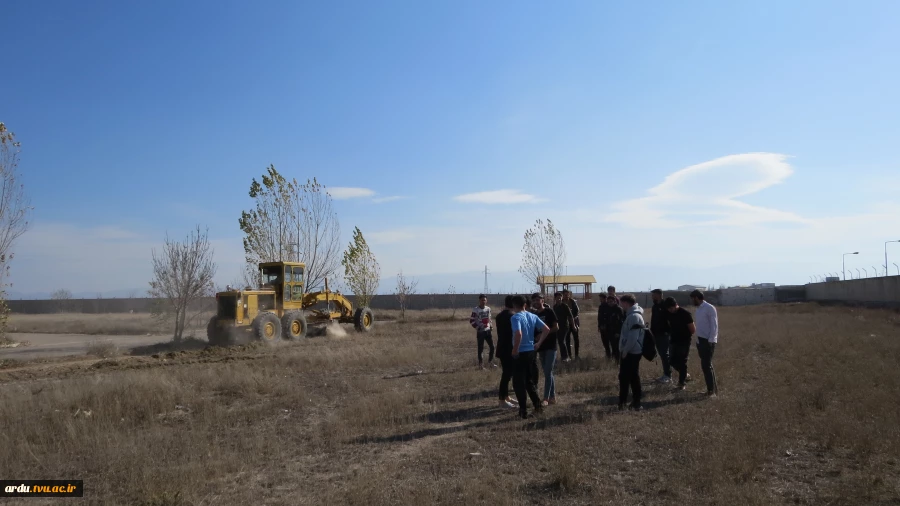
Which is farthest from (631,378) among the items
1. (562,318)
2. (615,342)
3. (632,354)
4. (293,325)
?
(293,325)

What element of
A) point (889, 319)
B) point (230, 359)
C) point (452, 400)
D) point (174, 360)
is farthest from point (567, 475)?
point (889, 319)

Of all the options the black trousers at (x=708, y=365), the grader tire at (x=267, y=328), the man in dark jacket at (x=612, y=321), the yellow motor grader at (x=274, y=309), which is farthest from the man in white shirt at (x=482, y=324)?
the yellow motor grader at (x=274, y=309)

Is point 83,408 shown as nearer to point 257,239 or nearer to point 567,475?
point 567,475

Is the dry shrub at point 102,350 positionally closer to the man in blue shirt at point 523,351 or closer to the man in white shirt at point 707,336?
the man in blue shirt at point 523,351

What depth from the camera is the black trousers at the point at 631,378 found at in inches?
335

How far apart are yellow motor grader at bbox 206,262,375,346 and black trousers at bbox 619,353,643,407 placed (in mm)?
14262

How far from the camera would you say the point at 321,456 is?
22.1 feet

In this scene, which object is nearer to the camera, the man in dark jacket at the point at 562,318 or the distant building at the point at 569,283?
the man in dark jacket at the point at 562,318

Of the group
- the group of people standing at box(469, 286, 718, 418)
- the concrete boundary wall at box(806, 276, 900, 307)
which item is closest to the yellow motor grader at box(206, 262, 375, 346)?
the group of people standing at box(469, 286, 718, 418)

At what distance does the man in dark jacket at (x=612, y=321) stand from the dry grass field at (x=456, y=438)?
501mm

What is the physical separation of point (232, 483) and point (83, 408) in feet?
15.9

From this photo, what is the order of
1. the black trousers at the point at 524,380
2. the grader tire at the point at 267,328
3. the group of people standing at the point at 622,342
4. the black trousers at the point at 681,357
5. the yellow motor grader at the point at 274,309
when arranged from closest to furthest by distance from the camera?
the black trousers at the point at 524,380 < the group of people standing at the point at 622,342 < the black trousers at the point at 681,357 < the grader tire at the point at 267,328 < the yellow motor grader at the point at 274,309

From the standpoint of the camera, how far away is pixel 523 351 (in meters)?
8.27

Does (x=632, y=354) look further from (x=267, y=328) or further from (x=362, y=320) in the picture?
(x=362, y=320)
